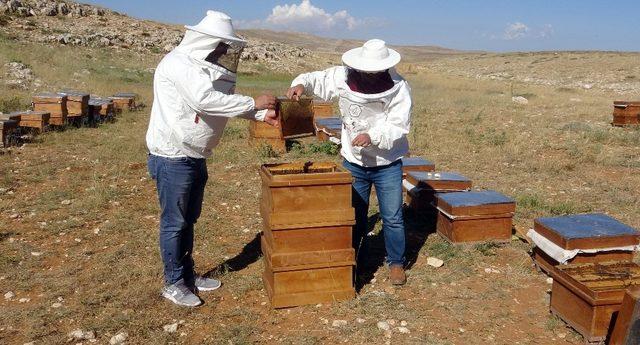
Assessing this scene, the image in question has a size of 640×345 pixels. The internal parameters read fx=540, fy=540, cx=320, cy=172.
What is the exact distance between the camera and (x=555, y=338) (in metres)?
3.74

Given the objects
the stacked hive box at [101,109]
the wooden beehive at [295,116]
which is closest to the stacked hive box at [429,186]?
the wooden beehive at [295,116]

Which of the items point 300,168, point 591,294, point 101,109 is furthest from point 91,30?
point 591,294

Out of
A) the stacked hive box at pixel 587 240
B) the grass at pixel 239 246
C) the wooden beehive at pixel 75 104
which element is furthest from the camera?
the wooden beehive at pixel 75 104

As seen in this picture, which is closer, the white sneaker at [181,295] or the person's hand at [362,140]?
the person's hand at [362,140]

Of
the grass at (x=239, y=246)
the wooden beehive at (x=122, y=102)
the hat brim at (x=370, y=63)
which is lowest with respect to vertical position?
the grass at (x=239, y=246)

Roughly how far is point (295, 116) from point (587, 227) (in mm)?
6552

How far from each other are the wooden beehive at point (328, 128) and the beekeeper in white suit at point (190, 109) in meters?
5.98

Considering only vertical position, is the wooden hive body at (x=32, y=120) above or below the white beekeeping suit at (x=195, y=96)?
below

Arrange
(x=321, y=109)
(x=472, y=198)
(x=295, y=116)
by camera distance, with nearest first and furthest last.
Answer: (x=472, y=198) → (x=295, y=116) → (x=321, y=109)

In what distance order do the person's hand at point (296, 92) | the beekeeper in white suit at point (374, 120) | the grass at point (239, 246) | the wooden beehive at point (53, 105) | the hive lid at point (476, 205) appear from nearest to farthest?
the grass at point (239, 246) → the beekeeper in white suit at point (374, 120) → the person's hand at point (296, 92) → the hive lid at point (476, 205) → the wooden beehive at point (53, 105)

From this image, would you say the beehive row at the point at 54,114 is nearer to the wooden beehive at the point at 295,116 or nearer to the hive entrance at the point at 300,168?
the wooden beehive at the point at 295,116

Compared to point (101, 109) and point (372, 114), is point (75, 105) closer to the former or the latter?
point (101, 109)

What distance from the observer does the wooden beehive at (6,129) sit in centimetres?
952

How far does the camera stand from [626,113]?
13055 mm
